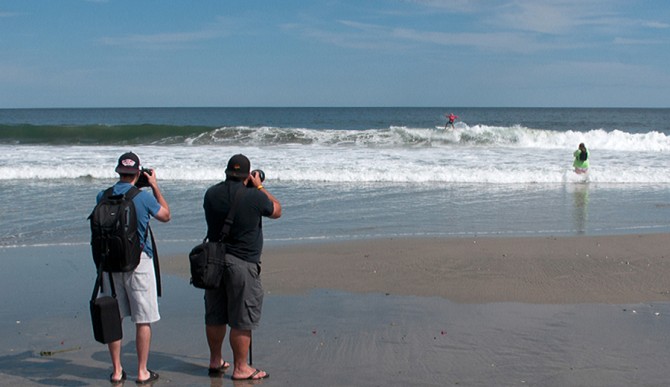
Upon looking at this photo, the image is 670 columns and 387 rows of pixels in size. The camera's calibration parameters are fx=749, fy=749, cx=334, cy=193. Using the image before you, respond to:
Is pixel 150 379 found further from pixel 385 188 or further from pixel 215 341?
pixel 385 188

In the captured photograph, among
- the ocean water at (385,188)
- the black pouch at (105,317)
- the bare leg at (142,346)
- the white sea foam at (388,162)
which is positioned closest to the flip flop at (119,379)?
the bare leg at (142,346)

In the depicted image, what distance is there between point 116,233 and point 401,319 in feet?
8.42

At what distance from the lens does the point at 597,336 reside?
564 cm

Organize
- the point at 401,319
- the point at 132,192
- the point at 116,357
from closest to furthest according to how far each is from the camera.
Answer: the point at 132,192 < the point at 116,357 < the point at 401,319

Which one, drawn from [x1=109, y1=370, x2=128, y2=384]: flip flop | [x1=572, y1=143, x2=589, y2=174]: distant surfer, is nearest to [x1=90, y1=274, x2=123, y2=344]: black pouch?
[x1=109, y1=370, x2=128, y2=384]: flip flop

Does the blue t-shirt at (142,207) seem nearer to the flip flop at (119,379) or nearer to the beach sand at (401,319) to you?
the flip flop at (119,379)

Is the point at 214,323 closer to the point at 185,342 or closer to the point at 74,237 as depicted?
the point at 185,342

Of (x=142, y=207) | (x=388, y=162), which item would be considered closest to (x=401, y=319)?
(x=142, y=207)

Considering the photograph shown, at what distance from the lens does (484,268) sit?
26.3 feet

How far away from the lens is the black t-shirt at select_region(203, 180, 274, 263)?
4.70 metres

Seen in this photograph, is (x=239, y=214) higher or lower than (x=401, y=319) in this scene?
higher

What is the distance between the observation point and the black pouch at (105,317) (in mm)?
4621

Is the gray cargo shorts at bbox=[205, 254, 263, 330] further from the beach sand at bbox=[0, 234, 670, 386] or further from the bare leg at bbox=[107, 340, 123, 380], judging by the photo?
the bare leg at bbox=[107, 340, 123, 380]

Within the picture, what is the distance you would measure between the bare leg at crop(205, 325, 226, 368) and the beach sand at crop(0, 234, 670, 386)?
0.47ft
